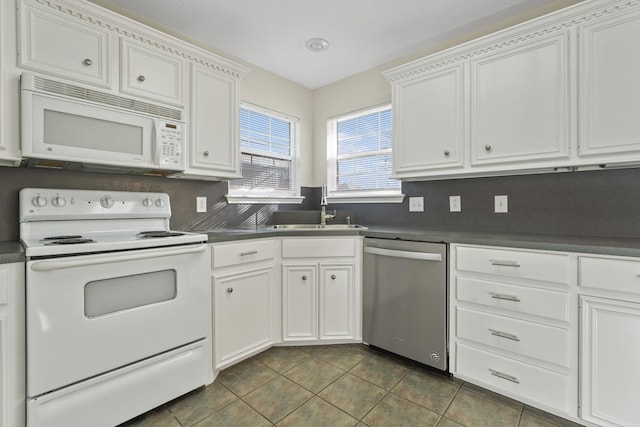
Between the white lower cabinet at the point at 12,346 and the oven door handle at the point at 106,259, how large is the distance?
91 millimetres

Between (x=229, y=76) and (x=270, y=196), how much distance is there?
1.14m

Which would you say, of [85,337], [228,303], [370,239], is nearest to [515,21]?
[370,239]

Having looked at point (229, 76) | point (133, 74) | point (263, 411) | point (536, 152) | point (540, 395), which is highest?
point (229, 76)

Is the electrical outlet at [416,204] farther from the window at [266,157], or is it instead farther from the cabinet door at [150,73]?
the cabinet door at [150,73]

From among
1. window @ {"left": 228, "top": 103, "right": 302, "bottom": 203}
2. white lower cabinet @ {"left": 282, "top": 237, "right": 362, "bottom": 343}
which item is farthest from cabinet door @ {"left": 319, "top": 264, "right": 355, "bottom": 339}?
window @ {"left": 228, "top": 103, "right": 302, "bottom": 203}

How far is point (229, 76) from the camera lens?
7.77 feet

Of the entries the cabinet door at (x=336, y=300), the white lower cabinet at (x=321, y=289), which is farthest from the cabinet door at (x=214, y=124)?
the cabinet door at (x=336, y=300)

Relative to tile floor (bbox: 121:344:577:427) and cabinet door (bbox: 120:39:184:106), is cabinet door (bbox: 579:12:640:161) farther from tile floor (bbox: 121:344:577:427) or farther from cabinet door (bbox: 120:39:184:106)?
cabinet door (bbox: 120:39:184:106)

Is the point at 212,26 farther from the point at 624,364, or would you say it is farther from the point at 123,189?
the point at 624,364

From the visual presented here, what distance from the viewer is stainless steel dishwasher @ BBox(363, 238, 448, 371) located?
6.43 ft

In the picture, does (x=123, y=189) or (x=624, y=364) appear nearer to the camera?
(x=624, y=364)

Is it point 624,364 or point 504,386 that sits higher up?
point 624,364

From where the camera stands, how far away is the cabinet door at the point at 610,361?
4.54 feet

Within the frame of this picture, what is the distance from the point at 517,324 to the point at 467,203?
1.00 metres
